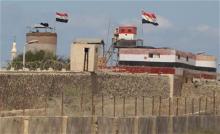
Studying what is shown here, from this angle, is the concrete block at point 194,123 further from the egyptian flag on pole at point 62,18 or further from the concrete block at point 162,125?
the egyptian flag on pole at point 62,18

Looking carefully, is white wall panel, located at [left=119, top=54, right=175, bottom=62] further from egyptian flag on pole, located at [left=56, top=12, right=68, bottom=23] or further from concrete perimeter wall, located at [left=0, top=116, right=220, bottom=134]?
concrete perimeter wall, located at [left=0, top=116, right=220, bottom=134]

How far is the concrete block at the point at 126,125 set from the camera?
25598mm

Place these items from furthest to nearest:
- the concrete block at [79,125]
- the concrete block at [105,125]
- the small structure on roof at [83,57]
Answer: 1. the small structure on roof at [83,57]
2. the concrete block at [105,125]
3. the concrete block at [79,125]

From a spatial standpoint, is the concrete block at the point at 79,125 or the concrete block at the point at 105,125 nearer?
the concrete block at the point at 79,125

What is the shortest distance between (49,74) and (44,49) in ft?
130

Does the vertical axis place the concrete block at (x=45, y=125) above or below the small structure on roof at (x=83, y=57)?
below

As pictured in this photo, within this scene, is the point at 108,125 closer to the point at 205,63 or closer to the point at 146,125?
the point at 146,125

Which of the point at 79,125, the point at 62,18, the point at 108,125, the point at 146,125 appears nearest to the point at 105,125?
the point at 108,125

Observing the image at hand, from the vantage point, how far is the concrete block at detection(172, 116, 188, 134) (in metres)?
30.4

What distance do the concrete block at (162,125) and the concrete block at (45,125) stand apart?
7.18 meters

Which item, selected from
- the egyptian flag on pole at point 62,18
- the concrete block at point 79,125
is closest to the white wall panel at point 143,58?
the egyptian flag on pole at point 62,18

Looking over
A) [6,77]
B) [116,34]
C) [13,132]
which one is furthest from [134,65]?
[13,132]

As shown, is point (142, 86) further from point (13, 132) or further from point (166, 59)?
point (13, 132)

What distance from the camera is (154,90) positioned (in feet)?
233
